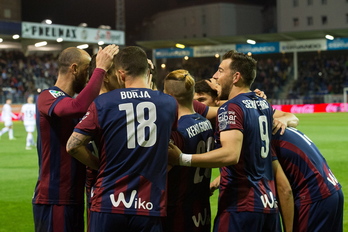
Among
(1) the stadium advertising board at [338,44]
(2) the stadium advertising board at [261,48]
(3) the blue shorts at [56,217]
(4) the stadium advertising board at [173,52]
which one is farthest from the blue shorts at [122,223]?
(4) the stadium advertising board at [173,52]

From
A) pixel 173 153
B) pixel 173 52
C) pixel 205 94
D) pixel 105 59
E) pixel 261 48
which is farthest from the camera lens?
pixel 173 52

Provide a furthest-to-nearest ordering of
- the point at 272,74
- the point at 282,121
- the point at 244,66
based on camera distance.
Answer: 1. the point at 272,74
2. the point at 282,121
3. the point at 244,66

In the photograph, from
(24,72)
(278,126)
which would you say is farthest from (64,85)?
(24,72)

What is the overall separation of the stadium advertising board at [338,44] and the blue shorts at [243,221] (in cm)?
4252

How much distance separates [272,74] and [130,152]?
5177 cm

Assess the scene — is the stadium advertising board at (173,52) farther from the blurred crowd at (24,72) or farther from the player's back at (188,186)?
the player's back at (188,186)

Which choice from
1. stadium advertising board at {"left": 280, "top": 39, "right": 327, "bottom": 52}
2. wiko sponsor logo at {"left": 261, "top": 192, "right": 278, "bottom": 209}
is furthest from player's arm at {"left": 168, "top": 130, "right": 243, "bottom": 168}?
stadium advertising board at {"left": 280, "top": 39, "right": 327, "bottom": 52}

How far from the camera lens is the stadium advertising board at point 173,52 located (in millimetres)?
49625

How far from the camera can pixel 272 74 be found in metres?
54.5

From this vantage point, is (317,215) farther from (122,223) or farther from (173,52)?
(173,52)

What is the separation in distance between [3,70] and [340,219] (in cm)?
4271

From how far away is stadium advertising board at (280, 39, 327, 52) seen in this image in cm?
4550

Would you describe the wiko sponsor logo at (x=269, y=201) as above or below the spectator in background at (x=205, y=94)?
below

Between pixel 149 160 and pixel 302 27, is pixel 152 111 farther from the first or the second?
pixel 302 27
